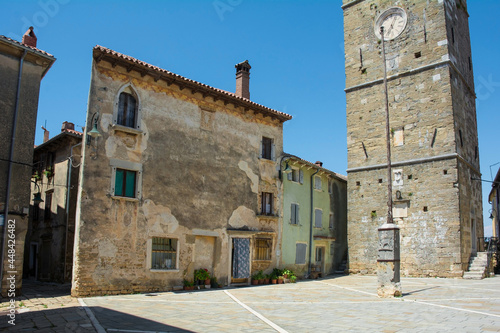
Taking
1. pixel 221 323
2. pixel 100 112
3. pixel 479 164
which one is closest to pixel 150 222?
pixel 100 112

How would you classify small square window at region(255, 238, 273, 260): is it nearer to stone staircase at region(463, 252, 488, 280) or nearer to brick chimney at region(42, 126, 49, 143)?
stone staircase at region(463, 252, 488, 280)

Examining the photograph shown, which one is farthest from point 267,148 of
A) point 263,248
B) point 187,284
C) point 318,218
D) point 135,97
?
point 187,284

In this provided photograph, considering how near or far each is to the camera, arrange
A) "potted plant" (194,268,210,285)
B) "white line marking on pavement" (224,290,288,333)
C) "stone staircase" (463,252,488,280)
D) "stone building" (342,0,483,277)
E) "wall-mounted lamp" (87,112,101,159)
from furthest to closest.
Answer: "stone building" (342,0,483,277)
"stone staircase" (463,252,488,280)
"potted plant" (194,268,210,285)
"wall-mounted lamp" (87,112,101,159)
"white line marking on pavement" (224,290,288,333)

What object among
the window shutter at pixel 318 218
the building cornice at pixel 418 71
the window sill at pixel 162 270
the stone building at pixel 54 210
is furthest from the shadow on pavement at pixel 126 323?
the building cornice at pixel 418 71

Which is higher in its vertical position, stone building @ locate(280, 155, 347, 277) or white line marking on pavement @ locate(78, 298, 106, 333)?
stone building @ locate(280, 155, 347, 277)

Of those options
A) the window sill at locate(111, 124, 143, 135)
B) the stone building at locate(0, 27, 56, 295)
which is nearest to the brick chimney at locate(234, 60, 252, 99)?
the window sill at locate(111, 124, 143, 135)

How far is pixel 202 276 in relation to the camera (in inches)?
699

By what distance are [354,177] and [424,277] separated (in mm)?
7291

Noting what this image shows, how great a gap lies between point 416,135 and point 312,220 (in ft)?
26.2

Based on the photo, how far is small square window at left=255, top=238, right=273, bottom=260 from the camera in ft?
68.1

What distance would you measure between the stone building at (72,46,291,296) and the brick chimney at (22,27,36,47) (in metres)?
3.00

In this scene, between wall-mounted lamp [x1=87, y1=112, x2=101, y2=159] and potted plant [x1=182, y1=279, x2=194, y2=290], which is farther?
potted plant [x1=182, y1=279, x2=194, y2=290]

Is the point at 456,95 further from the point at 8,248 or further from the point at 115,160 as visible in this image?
the point at 8,248

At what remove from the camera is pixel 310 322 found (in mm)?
9648
